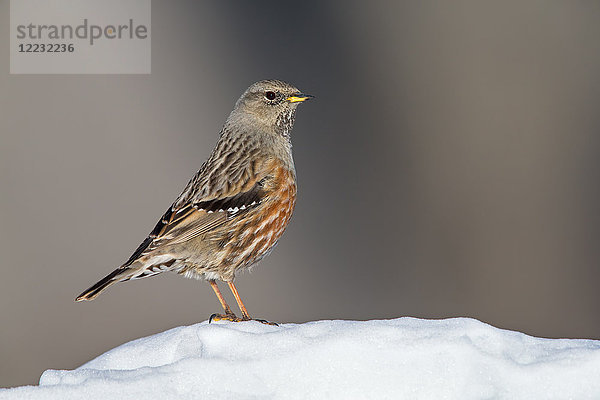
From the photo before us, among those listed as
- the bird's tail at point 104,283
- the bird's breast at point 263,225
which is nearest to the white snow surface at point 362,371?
the bird's tail at point 104,283

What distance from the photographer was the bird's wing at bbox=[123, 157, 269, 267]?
3814mm

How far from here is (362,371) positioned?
2.33 m

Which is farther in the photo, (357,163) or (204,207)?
(357,163)

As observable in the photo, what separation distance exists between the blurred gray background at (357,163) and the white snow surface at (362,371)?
4.07 meters

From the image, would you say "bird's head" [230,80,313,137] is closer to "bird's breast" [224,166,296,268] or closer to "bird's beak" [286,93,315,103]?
"bird's beak" [286,93,315,103]

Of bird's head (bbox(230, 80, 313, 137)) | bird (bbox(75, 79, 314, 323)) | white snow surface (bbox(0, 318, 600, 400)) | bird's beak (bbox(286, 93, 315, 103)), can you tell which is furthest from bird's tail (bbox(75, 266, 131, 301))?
bird's beak (bbox(286, 93, 315, 103))

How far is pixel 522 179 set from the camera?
7.78m

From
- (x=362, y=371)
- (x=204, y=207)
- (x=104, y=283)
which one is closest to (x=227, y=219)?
(x=204, y=207)

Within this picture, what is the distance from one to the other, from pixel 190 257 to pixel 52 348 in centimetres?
318

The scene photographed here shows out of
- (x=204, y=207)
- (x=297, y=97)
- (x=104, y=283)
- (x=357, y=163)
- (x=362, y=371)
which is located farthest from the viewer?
(x=357, y=163)

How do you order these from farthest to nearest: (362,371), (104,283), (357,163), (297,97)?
(357,163), (297,97), (104,283), (362,371)

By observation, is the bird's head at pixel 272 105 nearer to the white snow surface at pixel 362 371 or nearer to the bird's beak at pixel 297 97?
the bird's beak at pixel 297 97

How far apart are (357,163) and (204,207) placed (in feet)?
12.7

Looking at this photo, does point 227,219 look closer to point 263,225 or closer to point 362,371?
point 263,225
